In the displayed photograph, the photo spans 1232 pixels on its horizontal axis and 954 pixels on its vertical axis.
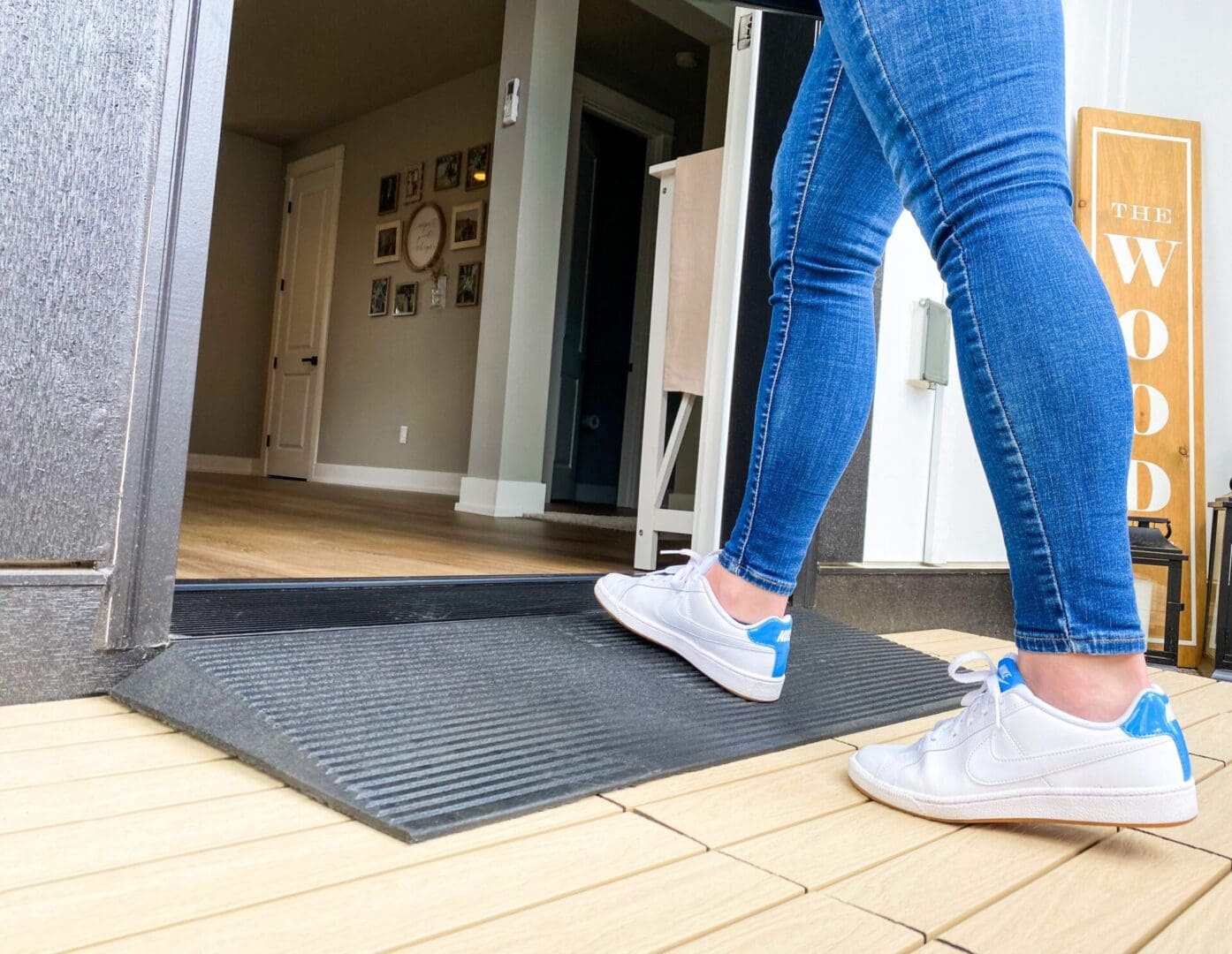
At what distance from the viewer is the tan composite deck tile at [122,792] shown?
0.57 m

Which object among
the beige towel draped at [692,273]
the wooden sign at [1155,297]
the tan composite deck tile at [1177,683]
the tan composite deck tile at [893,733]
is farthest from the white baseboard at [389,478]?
the tan composite deck tile at [893,733]

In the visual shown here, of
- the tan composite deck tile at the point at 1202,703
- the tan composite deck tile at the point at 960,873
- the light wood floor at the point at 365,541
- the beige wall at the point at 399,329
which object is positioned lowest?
the tan composite deck tile at the point at 960,873

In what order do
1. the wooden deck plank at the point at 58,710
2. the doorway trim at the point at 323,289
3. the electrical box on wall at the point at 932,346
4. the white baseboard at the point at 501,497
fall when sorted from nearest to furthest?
the wooden deck plank at the point at 58,710 < the electrical box on wall at the point at 932,346 < the white baseboard at the point at 501,497 < the doorway trim at the point at 323,289

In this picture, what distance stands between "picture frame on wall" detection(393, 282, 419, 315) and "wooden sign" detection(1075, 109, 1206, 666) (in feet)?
14.2

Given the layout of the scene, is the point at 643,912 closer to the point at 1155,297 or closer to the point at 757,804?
the point at 757,804

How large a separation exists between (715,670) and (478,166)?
5.48 m

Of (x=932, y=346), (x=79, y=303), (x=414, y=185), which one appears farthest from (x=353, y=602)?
(x=414, y=185)

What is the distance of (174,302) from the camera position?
858 mm

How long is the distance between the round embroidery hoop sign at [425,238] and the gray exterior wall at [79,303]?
5.47 metres

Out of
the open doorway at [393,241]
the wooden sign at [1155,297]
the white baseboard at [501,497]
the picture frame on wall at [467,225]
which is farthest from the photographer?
the picture frame on wall at [467,225]

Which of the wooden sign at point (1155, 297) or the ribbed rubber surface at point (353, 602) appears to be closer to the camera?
the ribbed rubber surface at point (353, 602)

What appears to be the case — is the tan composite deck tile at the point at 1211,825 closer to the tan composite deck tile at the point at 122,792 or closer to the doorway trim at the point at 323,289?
the tan composite deck tile at the point at 122,792

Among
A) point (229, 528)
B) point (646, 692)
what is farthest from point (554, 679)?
point (229, 528)

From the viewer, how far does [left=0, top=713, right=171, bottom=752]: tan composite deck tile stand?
703mm
